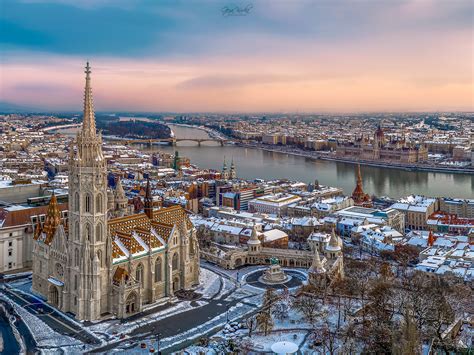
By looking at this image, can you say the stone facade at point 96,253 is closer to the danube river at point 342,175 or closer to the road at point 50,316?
the road at point 50,316

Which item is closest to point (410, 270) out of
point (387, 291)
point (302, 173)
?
point (387, 291)

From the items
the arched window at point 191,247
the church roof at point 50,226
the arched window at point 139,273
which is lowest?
the arched window at point 139,273

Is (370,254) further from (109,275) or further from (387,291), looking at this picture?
(109,275)

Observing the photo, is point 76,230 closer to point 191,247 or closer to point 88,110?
point 88,110

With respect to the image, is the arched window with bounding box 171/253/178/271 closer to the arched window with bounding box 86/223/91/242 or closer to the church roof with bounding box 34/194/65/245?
the arched window with bounding box 86/223/91/242

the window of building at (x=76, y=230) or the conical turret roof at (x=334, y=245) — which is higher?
the window of building at (x=76, y=230)

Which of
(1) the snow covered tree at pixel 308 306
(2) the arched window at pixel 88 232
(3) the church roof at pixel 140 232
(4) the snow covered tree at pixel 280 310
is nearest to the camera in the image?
A: (1) the snow covered tree at pixel 308 306

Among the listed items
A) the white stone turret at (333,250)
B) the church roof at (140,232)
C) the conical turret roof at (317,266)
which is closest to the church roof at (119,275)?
the church roof at (140,232)

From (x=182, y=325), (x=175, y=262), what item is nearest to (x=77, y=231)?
(x=175, y=262)
